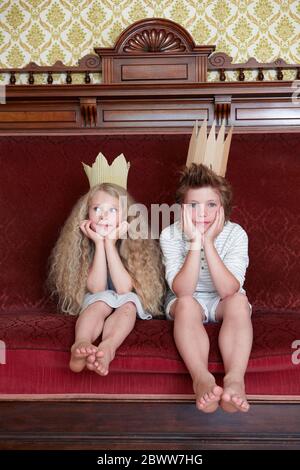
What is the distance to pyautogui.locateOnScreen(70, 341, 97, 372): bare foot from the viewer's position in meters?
1.31

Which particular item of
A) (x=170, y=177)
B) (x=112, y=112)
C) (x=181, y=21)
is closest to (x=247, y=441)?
(x=170, y=177)

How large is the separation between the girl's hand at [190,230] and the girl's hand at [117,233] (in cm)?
19

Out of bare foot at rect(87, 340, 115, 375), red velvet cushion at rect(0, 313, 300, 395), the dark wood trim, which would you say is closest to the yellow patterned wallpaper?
the dark wood trim

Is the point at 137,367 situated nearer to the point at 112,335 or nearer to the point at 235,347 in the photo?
the point at 112,335

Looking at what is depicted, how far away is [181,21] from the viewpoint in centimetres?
378

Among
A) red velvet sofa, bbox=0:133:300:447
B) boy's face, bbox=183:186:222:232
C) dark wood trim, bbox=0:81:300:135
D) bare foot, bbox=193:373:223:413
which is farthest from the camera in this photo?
dark wood trim, bbox=0:81:300:135

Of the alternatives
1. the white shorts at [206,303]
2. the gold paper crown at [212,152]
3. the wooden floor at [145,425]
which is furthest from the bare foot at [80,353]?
the gold paper crown at [212,152]

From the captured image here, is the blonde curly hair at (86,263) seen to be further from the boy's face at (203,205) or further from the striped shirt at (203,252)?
the boy's face at (203,205)

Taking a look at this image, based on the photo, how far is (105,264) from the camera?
1.75 meters

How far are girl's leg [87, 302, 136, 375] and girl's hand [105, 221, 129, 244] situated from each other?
0.82 feet

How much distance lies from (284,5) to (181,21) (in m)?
0.70

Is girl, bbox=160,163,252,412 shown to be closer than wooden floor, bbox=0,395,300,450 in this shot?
Yes

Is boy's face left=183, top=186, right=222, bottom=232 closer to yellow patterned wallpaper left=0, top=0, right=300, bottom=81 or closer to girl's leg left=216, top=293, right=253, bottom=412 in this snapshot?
girl's leg left=216, top=293, right=253, bottom=412
